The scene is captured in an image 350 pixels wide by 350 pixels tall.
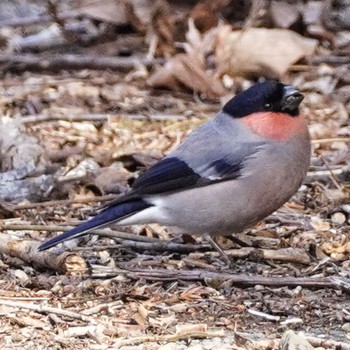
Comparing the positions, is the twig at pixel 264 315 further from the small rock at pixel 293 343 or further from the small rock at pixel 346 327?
the small rock at pixel 293 343

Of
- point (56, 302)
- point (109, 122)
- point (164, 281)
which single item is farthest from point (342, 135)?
point (56, 302)

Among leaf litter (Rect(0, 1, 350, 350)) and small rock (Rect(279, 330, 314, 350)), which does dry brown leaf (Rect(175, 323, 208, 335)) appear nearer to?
leaf litter (Rect(0, 1, 350, 350))

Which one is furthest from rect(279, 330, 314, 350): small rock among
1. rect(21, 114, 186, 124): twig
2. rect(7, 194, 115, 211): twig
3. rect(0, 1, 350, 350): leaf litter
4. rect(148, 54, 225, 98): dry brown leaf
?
rect(148, 54, 225, 98): dry brown leaf

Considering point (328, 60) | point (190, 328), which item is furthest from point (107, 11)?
point (190, 328)

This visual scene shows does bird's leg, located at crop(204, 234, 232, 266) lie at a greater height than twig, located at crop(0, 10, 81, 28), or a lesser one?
lesser

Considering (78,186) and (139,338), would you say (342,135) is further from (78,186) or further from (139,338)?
(139,338)

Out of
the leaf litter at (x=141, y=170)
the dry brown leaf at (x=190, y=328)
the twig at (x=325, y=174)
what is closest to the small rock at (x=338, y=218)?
the leaf litter at (x=141, y=170)
